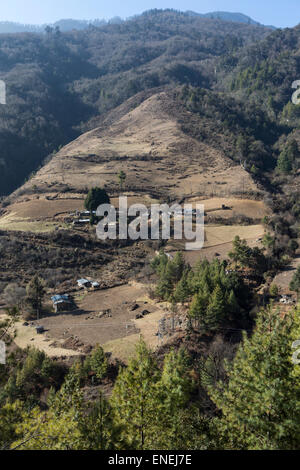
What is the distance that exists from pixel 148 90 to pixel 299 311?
146 m

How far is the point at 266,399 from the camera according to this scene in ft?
31.3

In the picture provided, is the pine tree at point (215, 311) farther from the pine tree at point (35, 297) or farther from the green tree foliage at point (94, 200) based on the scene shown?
the green tree foliage at point (94, 200)

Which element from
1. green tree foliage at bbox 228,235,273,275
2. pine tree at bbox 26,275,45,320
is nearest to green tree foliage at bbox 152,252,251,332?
green tree foliage at bbox 228,235,273,275

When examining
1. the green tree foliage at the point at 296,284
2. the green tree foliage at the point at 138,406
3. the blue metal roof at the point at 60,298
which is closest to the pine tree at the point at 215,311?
the green tree foliage at the point at 296,284

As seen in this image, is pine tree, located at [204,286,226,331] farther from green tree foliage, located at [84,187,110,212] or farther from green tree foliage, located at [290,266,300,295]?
green tree foliage, located at [84,187,110,212]

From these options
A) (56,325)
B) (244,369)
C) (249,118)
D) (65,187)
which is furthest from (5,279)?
(249,118)

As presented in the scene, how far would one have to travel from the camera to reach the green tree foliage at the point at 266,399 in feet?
31.4

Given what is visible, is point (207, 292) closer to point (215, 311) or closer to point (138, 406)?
point (215, 311)

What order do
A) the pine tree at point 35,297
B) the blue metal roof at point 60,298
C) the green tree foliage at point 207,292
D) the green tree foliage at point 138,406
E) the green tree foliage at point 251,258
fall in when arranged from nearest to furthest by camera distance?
the green tree foliage at point 138,406 < the green tree foliage at point 207,292 < the pine tree at point 35,297 < the blue metal roof at point 60,298 < the green tree foliage at point 251,258

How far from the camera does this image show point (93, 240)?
1984 inches

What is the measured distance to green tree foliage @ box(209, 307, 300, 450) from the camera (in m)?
9.57

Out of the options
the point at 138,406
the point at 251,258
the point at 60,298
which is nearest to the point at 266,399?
the point at 138,406

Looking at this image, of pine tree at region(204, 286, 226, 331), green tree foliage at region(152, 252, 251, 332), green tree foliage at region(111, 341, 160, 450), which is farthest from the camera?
green tree foliage at region(152, 252, 251, 332)
